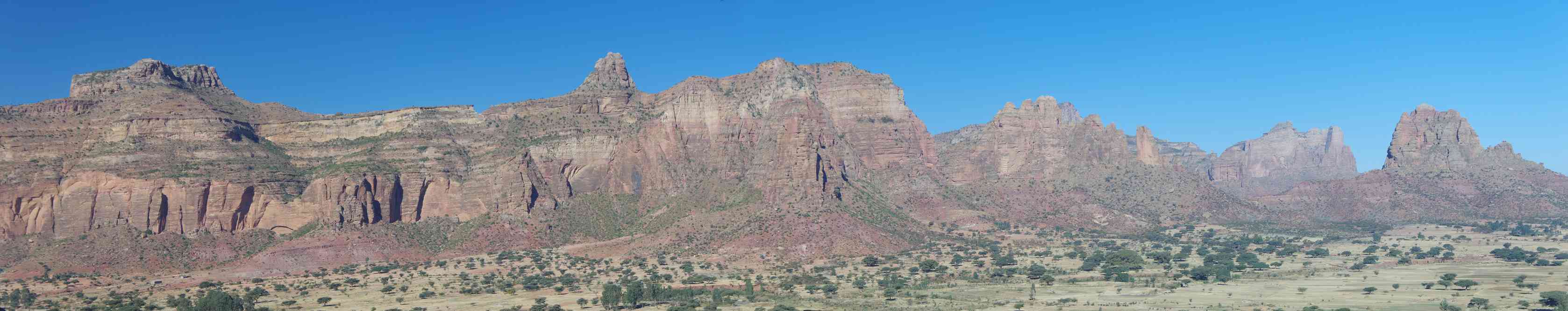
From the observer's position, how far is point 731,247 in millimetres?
169750

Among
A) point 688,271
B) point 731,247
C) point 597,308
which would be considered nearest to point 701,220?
point 731,247

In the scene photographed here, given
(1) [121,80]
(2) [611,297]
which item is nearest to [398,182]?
(1) [121,80]

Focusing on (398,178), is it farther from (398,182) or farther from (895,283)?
(895,283)

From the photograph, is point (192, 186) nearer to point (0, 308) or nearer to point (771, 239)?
point (0, 308)

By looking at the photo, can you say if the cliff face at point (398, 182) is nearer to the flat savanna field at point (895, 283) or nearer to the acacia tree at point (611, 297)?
the flat savanna field at point (895, 283)

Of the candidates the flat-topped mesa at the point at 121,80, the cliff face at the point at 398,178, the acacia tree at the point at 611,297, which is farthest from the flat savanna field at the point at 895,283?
the flat-topped mesa at the point at 121,80

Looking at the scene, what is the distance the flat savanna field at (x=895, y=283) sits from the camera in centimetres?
12731

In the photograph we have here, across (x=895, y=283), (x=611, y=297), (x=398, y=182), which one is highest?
(x=398, y=182)

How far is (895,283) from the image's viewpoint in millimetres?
142750

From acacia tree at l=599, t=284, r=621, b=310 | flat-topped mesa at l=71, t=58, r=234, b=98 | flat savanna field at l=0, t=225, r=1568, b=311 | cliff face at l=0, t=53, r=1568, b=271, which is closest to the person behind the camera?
flat savanna field at l=0, t=225, r=1568, b=311

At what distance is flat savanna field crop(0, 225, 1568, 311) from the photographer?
127 m

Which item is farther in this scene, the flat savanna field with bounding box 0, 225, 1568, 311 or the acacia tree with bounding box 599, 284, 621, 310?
the acacia tree with bounding box 599, 284, 621, 310

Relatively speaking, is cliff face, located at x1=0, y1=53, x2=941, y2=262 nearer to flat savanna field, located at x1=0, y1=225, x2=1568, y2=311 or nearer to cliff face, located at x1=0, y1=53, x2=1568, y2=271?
cliff face, located at x1=0, y1=53, x2=1568, y2=271

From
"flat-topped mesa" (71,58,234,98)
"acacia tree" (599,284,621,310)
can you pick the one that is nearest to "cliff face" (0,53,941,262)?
"flat-topped mesa" (71,58,234,98)
